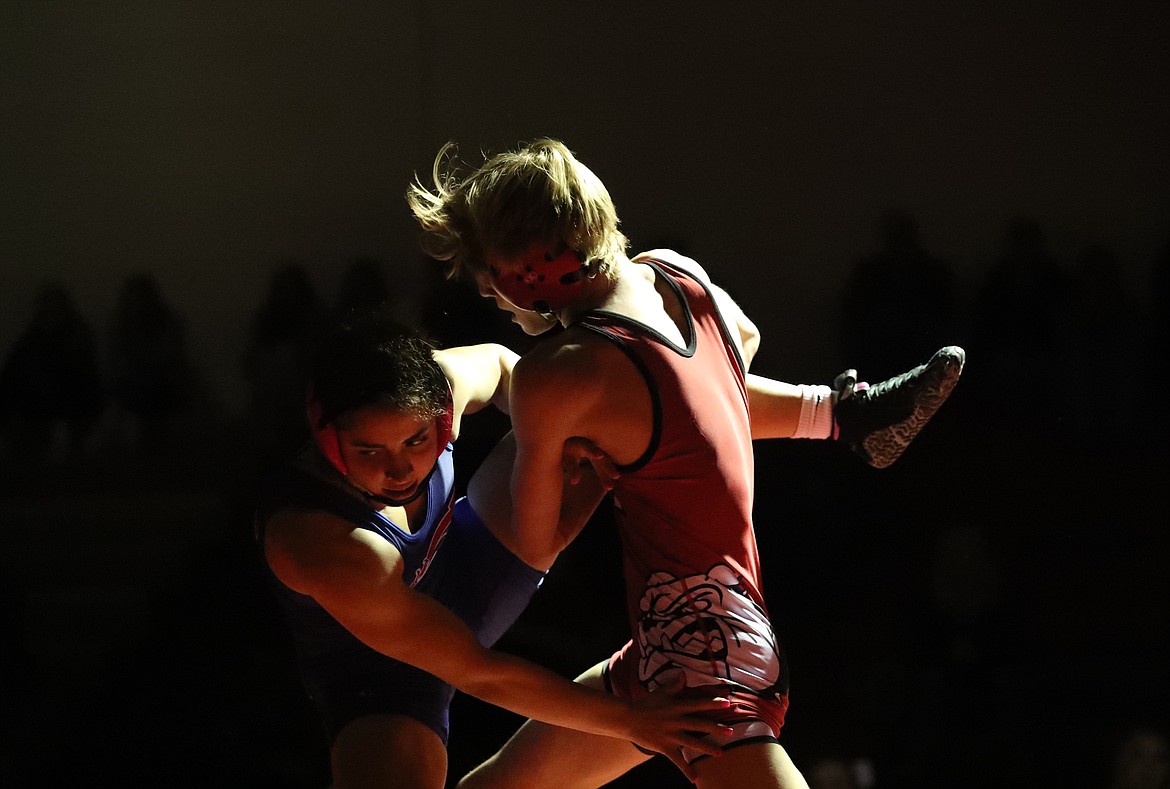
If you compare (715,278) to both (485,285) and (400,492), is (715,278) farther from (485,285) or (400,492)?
(400,492)

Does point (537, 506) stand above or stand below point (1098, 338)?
above

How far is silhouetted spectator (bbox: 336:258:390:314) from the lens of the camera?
308 centimetres

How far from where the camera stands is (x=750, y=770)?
1.75 m

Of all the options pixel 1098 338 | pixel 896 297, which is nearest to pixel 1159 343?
pixel 1098 338

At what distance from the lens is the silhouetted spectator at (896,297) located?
318cm

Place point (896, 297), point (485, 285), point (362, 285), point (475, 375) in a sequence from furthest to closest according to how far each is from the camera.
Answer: point (896, 297) → point (362, 285) → point (475, 375) → point (485, 285)

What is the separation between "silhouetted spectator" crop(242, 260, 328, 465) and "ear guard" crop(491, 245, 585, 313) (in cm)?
129

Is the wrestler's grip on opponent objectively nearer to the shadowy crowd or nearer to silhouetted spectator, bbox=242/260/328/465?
the shadowy crowd

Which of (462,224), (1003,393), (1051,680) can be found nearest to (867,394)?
(462,224)

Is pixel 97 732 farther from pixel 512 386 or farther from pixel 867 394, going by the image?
pixel 867 394

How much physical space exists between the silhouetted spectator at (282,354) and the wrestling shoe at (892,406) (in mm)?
1420

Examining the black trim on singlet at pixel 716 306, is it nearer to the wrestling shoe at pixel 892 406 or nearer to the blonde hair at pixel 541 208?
the blonde hair at pixel 541 208

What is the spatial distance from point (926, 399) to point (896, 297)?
1041mm

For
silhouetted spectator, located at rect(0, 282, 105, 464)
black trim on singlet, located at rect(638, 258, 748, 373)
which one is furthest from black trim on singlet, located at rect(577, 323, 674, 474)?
silhouetted spectator, located at rect(0, 282, 105, 464)
